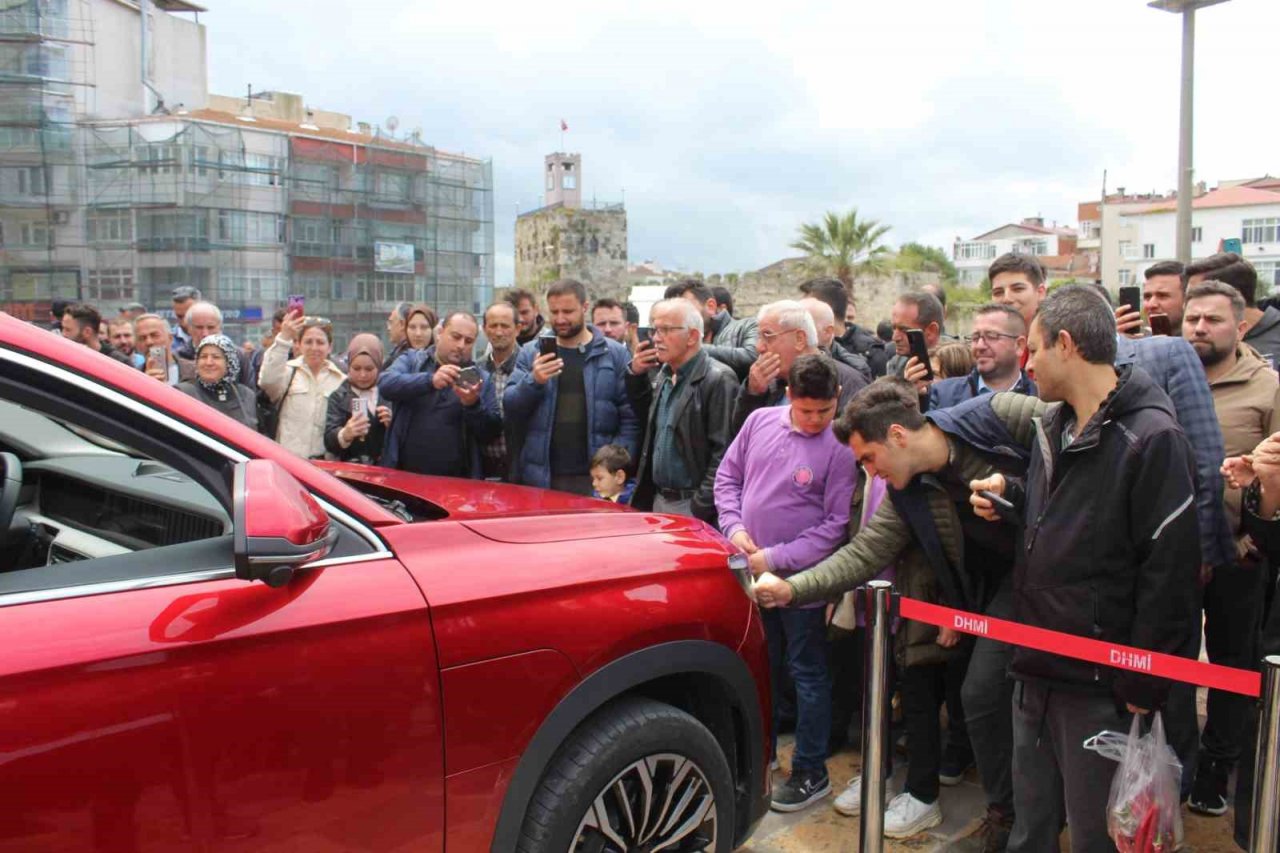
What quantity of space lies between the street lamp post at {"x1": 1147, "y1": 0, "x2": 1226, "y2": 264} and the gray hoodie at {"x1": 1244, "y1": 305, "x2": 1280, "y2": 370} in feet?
12.2

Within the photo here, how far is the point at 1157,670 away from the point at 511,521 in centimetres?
184

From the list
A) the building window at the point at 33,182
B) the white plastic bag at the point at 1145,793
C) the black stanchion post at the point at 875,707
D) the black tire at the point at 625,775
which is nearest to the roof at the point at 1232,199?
the building window at the point at 33,182

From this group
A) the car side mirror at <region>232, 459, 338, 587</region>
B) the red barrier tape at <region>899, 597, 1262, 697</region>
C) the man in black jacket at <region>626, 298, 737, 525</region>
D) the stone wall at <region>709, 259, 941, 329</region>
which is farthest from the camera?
the stone wall at <region>709, 259, 941, 329</region>

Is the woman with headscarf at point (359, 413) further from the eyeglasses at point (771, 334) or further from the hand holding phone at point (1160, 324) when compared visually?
the hand holding phone at point (1160, 324)

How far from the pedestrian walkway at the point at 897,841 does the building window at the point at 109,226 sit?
38.7 metres

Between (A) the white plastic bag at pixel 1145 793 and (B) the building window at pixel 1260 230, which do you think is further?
(B) the building window at pixel 1260 230

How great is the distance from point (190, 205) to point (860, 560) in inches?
1513

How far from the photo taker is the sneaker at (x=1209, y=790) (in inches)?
159

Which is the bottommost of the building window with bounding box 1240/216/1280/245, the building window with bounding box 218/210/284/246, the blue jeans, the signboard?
the blue jeans

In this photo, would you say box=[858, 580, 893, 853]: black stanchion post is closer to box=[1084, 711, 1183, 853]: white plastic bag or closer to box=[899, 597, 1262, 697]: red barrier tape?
box=[899, 597, 1262, 697]: red barrier tape

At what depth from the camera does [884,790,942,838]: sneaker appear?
3863mm

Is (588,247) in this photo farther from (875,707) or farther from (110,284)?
(875,707)

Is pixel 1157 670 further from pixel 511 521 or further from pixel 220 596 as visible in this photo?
pixel 220 596

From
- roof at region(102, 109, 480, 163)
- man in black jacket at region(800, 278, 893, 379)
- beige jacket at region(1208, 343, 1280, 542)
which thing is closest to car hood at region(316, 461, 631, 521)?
beige jacket at region(1208, 343, 1280, 542)
